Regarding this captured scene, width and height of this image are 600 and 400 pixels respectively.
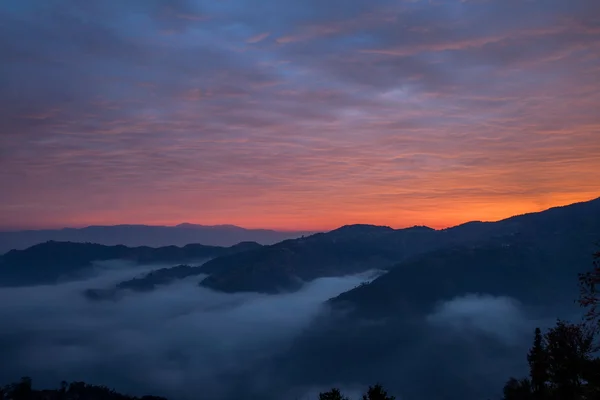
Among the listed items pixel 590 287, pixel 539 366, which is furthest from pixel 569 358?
pixel 590 287

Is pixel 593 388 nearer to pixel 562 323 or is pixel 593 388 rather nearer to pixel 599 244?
pixel 562 323

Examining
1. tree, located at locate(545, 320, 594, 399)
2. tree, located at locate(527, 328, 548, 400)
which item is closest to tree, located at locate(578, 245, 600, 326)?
→ tree, located at locate(545, 320, 594, 399)

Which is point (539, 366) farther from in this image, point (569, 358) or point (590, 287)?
point (590, 287)

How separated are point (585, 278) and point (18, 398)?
221m

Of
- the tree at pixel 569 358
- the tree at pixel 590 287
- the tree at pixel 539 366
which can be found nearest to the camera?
the tree at pixel 590 287

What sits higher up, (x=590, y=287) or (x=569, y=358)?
(x=590, y=287)

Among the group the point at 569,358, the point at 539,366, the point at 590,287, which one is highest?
the point at 590,287

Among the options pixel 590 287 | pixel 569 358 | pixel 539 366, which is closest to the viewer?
pixel 590 287

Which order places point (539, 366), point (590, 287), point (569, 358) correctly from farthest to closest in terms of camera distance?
1. point (539, 366)
2. point (569, 358)
3. point (590, 287)

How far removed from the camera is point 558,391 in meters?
52.5

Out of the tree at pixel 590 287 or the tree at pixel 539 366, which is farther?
the tree at pixel 539 366

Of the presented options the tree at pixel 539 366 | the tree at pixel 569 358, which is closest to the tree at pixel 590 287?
the tree at pixel 569 358

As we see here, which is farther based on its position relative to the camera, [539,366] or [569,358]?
[539,366]

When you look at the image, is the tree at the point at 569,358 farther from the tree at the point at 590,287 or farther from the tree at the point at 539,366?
the tree at the point at 590,287
